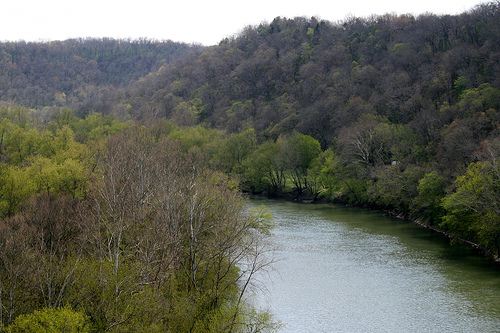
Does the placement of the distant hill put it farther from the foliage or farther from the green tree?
the foliage

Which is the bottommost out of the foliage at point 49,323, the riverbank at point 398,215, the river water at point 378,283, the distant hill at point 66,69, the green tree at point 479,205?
the river water at point 378,283

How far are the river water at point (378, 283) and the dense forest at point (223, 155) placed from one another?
8.12ft

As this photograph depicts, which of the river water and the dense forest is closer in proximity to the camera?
the dense forest

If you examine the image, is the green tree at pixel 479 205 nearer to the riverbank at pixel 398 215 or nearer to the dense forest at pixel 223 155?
the dense forest at pixel 223 155

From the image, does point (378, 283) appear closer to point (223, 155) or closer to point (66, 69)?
point (223, 155)

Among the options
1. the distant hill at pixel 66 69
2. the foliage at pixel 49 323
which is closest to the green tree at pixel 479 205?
the foliage at pixel 49 323

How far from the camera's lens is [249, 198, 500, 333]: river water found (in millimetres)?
25125

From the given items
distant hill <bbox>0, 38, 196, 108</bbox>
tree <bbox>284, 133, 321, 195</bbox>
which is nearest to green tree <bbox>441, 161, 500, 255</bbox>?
tree <bbox>284, 133, 321, 195</bbox>

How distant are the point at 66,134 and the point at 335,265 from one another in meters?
42.0

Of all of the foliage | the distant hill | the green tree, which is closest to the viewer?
the foliage

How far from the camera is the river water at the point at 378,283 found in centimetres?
2512

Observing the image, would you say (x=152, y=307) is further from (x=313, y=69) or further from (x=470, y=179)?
(x=313, y=69)

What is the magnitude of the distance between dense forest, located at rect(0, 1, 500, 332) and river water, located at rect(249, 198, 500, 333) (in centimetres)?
247

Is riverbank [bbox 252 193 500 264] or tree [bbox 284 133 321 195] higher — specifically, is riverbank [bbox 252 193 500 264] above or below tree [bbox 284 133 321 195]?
below
